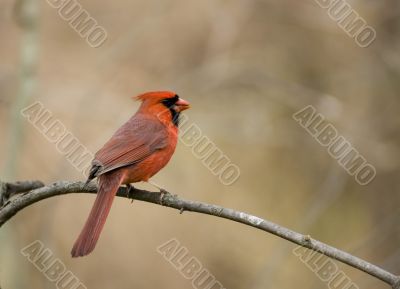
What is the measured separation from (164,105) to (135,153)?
0.74 metres

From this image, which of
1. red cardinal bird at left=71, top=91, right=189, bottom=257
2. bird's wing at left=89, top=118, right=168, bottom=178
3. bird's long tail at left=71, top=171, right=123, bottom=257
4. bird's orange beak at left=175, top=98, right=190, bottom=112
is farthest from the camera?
bird's orange beak at left=175, top=98, right=190, bottom=112

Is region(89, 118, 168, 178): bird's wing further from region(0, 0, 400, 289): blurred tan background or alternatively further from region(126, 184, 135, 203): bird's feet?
region(0, 0, 400, 289): blurred tan background

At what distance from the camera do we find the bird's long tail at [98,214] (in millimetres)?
4191

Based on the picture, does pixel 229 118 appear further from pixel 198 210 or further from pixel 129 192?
pixel 198 210

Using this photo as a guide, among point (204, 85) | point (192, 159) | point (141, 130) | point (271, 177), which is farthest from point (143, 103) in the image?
point (271, 177)

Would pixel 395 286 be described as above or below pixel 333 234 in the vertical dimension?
below

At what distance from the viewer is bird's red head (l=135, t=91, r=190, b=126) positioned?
231 inches

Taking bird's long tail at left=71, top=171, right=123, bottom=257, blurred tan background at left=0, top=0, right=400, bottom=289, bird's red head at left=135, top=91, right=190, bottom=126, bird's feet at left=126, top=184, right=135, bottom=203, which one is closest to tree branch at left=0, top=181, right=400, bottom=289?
bird's long tail at left=71, top=171, right=123, bottom=257

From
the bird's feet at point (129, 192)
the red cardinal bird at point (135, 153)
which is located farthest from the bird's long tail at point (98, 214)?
the bird's feet at point (129, 192)

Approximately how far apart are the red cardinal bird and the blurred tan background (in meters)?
1.19

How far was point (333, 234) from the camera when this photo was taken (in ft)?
26.1

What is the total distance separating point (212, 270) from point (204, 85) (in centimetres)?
220

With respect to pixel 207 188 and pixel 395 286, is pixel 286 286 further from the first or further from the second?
pixel 395 286

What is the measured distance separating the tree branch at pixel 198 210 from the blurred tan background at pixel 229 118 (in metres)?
2.22
